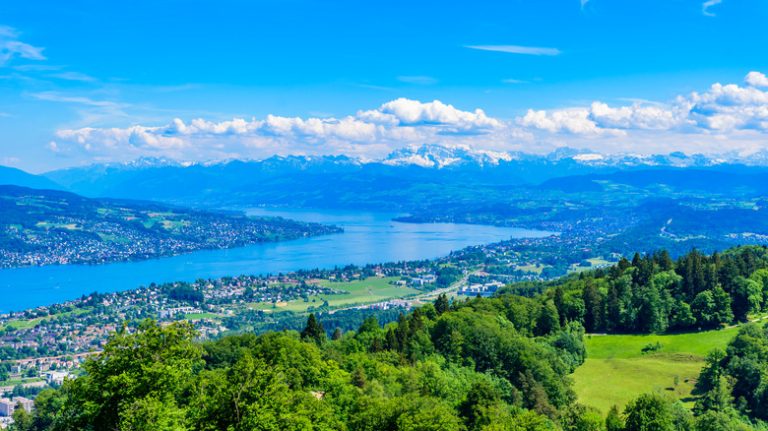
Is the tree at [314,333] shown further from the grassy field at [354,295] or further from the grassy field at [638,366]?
the grassy field at [354,295]

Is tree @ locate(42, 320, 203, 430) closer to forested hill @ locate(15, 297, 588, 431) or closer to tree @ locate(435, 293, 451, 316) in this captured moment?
forested hill @ locate(15, 297, 588, 431)

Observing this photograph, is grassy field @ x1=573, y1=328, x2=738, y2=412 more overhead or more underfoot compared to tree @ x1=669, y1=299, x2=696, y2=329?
more underfoot

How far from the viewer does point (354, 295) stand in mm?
133500

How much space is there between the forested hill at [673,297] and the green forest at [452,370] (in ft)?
0.40

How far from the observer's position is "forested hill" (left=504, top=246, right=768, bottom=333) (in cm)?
5141

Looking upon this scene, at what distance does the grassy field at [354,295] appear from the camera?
407 feet

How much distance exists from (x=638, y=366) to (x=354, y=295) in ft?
308

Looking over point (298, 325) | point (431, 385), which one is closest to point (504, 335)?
point (431, 385)

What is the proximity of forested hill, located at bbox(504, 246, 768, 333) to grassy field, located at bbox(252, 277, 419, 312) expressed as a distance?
72.0 metres

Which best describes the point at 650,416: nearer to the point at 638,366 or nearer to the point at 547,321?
the point at 638,366

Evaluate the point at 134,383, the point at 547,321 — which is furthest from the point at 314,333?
the point at 134,383

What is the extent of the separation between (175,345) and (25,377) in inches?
2880

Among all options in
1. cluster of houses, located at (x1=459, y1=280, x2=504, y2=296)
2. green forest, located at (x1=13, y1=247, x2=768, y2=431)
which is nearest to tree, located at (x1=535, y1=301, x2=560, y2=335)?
green forest, located at (x1=13, y1=247, x2=768, y2=431)

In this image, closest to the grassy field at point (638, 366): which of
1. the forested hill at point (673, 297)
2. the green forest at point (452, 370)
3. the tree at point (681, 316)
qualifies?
the green forest at point (452, 370)
